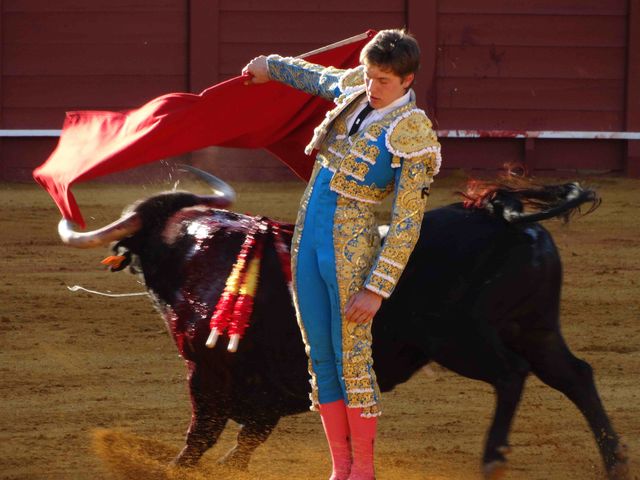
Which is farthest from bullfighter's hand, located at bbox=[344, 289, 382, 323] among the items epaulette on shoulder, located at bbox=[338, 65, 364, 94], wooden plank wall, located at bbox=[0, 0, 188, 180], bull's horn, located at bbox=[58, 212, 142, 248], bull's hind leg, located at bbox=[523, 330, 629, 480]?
wooden plank wall, located at bbox=[0, 0, 188, 180]

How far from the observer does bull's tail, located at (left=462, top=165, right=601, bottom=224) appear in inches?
127

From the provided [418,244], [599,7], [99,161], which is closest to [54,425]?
[99,161]

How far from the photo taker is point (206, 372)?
11.4 feet

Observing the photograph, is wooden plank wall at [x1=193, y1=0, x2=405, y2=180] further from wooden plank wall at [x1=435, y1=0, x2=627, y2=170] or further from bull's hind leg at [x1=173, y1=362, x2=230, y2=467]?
bull's hind leg at [x1=173, y1=362, x2=230, y2=467]

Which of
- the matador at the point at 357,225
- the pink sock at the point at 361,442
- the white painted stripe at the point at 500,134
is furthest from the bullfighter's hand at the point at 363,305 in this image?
the white painted stripe at the point at 500,134

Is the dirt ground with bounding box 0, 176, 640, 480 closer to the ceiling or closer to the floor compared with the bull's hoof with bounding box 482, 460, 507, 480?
closer to the floor

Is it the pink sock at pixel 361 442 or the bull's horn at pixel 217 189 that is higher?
the bull's horn at pixel 217 189

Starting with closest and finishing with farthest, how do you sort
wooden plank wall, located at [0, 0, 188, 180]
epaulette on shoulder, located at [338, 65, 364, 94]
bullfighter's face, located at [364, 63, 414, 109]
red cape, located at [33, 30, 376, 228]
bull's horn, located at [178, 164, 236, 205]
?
bullfighter's face, located at [364, 63, 414, 109]
epaulette on shoulder, located at [338, 65, 364, 94]
red cape, located at [33, 30, 376, 228]
bull's horn, located at [178, 164, 236, 205]
wooden plank wall, located at [0, 0, 188, 180]

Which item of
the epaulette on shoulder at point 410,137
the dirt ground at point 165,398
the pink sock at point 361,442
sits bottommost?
the dirt ground at point 165,398

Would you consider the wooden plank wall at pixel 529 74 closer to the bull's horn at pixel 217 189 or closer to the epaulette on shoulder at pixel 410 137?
the bull's horn at pixel 217 189

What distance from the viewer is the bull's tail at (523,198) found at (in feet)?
10.5

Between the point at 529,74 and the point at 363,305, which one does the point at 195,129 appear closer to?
the point at 363,305

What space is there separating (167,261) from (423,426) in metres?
1.06

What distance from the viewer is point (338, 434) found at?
2.93 metres
